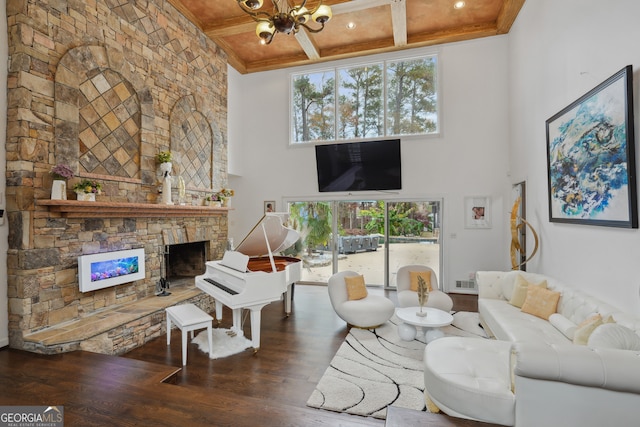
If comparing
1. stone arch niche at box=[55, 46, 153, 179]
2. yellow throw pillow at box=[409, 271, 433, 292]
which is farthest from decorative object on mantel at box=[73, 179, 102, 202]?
yellow throw pillow at box=[409, 271, 433, 292]

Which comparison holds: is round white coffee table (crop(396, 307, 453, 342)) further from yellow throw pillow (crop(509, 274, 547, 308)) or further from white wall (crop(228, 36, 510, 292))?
white wall (crop(228, 36, 510, 292))

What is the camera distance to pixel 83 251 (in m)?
4.04

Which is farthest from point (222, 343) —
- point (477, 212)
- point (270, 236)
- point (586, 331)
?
point (477, 212)

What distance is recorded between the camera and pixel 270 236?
4707 millimetres

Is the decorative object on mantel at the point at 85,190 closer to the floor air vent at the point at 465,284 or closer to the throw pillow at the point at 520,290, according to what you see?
the throw pillow at the point at 520,290

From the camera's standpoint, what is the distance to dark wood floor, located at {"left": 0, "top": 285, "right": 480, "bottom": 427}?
228cm

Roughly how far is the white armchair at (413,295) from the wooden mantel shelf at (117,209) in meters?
3.83

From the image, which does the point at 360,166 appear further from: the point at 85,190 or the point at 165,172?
A: the point at 85,190

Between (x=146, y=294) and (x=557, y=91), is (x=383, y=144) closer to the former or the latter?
(x=557, y=91)

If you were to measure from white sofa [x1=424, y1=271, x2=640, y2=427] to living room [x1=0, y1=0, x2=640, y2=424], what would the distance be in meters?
0.83

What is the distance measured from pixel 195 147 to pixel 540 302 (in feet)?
19.8

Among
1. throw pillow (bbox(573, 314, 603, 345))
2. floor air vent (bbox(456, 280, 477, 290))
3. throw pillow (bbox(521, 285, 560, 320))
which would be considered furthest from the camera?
floor air vent (bbox(456, 280, 477, 290))

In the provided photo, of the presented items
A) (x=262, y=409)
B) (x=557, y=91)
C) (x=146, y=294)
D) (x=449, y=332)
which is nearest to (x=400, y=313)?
(x=449, y=332)

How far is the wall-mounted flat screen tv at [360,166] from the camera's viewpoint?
683 cm
